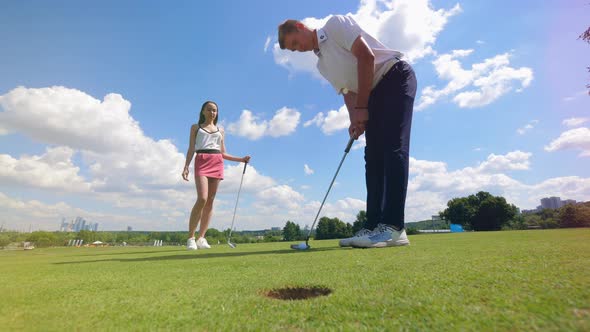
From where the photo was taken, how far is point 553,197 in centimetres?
10531

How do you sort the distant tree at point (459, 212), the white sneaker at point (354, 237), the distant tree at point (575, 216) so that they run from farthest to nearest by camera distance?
the distant tree at point (459, 212)
the distant tree at point (575, 216)
the white sneaker at point (354, 237)

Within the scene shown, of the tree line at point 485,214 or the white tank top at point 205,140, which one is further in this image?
the tree line at point 485,214

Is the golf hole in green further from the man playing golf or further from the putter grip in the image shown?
the putter grip

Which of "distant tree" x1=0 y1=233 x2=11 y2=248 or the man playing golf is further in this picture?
"distant tree" x1=0 y1=233 x2=11 y2=248

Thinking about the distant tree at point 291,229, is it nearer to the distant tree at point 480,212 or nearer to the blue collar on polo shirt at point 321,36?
the distant tree at point 480,212

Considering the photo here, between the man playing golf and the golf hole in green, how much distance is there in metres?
1.73

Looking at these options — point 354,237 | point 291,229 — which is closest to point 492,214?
point 291,229

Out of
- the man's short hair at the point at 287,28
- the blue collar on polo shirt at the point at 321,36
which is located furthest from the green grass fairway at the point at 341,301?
the man's short hair at the point at 287,28

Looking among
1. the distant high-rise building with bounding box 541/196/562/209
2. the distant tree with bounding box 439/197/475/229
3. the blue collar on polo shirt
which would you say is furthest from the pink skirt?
the distant high-rise building with bounding box 541/196/562/209

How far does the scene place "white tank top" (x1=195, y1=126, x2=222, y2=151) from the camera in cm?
561

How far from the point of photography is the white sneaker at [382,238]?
304 centimetres

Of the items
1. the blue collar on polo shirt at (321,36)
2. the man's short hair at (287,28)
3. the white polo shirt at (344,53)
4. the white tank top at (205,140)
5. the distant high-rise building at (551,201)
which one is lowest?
the white tank top at (205,140)

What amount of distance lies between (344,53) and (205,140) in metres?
3.29

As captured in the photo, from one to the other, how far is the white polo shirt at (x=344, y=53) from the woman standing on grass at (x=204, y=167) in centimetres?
287
